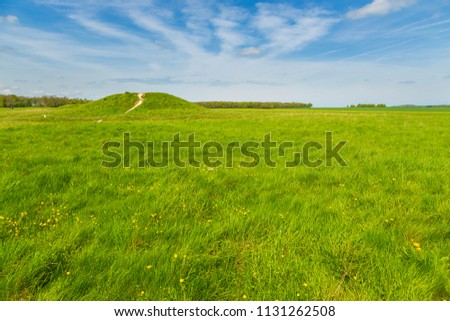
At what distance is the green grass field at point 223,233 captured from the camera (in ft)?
8.95

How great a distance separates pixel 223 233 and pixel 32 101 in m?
165

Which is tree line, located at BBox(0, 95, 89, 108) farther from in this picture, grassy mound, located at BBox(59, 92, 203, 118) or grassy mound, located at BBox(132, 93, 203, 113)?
grassy mound, located at BBox(132, 93, 203, 113)

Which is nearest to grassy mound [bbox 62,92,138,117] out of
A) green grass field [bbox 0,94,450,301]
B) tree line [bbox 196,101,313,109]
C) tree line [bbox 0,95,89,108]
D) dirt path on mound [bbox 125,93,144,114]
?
dirt path on mound [bbox 125,93,144,114]

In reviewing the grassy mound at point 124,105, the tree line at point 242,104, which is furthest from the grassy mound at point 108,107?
the tree line at point 242,104

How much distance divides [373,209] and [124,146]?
9.54 m

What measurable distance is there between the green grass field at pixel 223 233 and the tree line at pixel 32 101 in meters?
149

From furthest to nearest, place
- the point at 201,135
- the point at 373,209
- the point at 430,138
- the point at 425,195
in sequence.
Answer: the point at 201,135 < the point at 430,138 < the point at 425,195 < the point at 373,209

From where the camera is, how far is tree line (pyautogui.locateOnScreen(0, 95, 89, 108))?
117m

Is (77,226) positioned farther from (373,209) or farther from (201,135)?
(201,135)

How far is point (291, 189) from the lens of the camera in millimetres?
5816

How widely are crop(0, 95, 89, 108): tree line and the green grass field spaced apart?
149m

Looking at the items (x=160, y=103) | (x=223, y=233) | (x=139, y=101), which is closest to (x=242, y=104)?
(x=160, y=103)
